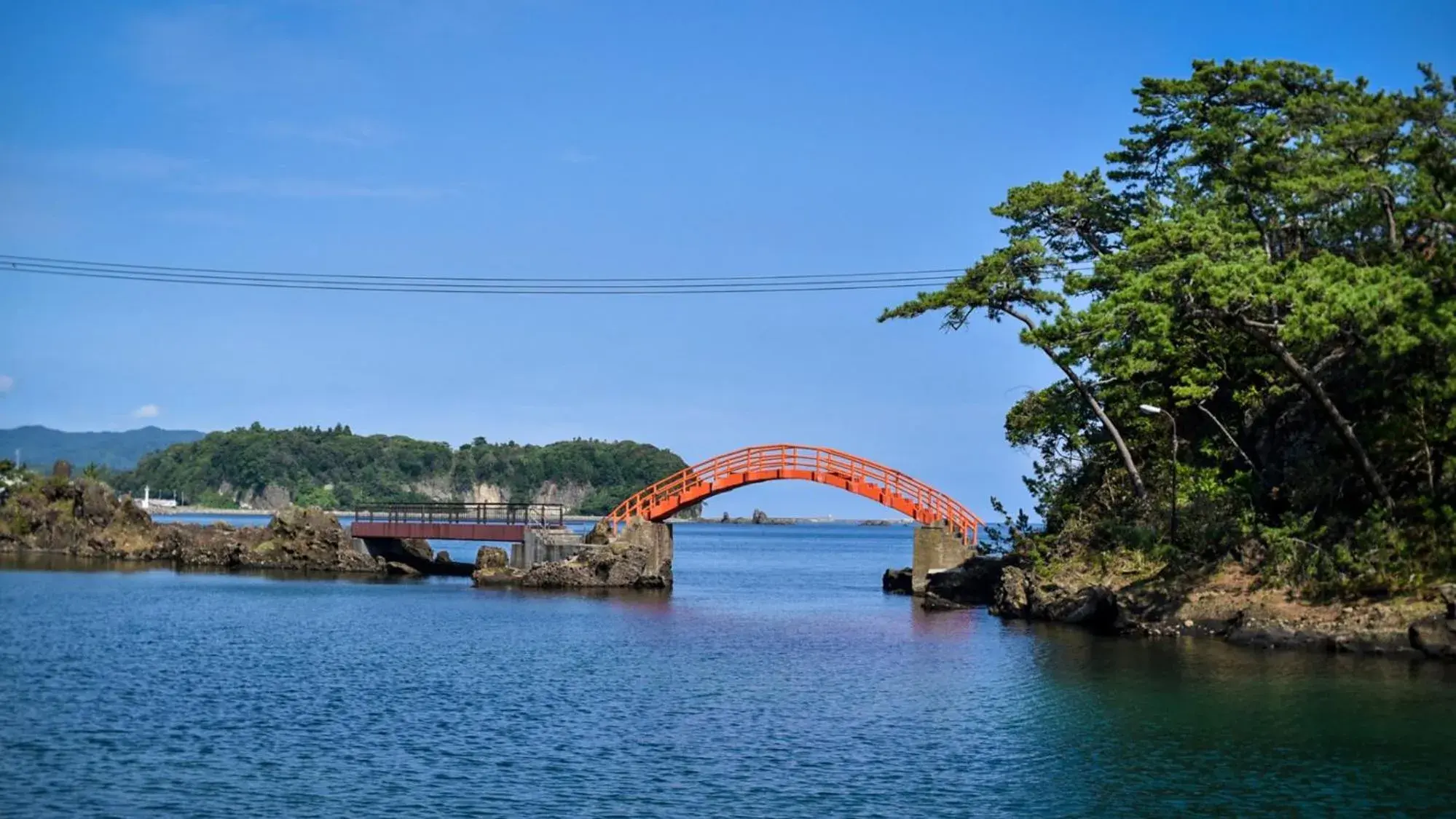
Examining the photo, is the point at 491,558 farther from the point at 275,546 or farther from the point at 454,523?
the point at 275,546

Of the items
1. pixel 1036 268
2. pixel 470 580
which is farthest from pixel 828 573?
pixel 1036 268

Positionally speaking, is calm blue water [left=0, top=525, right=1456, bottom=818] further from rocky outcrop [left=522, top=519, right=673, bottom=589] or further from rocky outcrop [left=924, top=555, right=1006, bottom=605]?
rocky outcrop [left=522, top=519, right=673, bottom=589]

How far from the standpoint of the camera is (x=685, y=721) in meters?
24.1

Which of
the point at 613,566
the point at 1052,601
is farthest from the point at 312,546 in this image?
the point at 1052,601

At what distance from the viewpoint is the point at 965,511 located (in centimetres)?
5253

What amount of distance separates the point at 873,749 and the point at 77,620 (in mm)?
26368

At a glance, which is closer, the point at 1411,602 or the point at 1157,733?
the point at 1157,733

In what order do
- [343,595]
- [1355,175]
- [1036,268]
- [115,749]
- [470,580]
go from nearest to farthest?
[115,749], [1355,175], [1036,268], [343,595], [470,580]

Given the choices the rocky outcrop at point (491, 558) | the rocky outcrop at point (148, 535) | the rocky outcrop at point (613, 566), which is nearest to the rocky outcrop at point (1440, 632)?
the rocky outcrop at point (613, 566)

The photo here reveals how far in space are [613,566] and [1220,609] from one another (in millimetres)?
24782

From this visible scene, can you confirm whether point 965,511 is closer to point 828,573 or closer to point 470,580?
point 470,580

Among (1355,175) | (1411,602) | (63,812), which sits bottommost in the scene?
(63,812)

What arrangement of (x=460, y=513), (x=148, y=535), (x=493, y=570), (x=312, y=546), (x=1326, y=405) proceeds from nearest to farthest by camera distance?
1. (x=1326, y=405)
2. (x=493, y=570)
3. (x=460, y=513)
4. (x=312, y=546)
5. (x=148, y=535)

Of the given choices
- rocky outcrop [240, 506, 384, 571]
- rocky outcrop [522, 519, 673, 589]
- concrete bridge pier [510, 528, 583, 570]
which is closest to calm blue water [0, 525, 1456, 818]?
rocky outcrop [522, 519, 673, 589]
